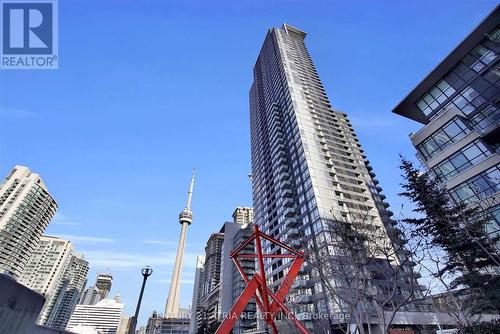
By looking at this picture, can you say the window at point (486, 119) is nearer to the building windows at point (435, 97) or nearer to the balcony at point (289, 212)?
the building windows at point (435, 97)

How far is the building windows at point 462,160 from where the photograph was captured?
81.1ft

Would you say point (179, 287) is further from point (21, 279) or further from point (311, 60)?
point (311, 60)

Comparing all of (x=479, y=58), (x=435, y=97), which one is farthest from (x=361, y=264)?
(x=479, y=58)

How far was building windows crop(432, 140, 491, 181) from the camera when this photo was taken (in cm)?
2472

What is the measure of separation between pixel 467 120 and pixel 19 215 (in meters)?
135

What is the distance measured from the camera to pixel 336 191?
6009 centimetres

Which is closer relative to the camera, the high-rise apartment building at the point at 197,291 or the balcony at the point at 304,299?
the balcony at the point at 304,299

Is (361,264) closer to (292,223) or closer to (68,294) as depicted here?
(292,223)

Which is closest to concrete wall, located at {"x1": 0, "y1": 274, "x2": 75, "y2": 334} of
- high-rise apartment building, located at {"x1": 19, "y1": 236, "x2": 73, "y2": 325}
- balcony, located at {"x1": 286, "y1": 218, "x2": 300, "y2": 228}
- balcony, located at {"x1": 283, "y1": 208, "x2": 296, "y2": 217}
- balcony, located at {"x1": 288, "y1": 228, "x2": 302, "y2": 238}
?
balcony, located at {"x1": 288, "y1": 228, "x2": 302, "y2": 238}

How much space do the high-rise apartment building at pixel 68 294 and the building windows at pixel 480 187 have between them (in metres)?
172

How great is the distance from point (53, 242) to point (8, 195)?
176 feet

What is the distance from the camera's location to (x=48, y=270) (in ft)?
429

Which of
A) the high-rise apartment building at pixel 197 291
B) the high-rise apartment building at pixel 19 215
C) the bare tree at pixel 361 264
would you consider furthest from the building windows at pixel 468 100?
the high-rise apartment building at pixel 197 291

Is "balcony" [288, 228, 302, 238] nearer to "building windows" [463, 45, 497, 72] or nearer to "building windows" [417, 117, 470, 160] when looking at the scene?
"building windows" [417, 117, 470, 160]
